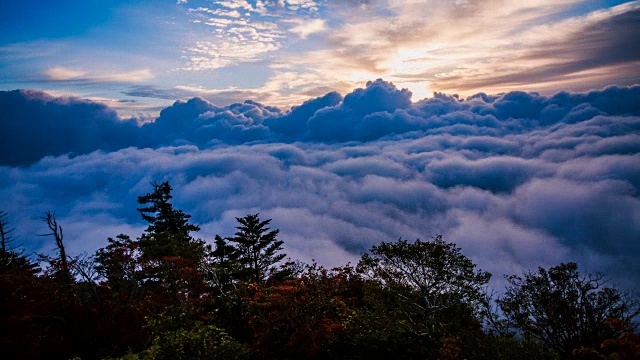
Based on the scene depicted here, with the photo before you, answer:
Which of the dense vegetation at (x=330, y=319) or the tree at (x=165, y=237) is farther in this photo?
the tree at (x=165, y=237)

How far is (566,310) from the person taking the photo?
49.0 feet

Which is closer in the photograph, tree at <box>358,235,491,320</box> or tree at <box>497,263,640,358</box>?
tree at <box>497,263,640,358</box>

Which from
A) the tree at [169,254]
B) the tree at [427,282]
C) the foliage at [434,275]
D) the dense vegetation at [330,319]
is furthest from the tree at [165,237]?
the foliage at [434,275]

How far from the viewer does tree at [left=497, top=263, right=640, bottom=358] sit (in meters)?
14.1

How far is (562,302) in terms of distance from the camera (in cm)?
1522

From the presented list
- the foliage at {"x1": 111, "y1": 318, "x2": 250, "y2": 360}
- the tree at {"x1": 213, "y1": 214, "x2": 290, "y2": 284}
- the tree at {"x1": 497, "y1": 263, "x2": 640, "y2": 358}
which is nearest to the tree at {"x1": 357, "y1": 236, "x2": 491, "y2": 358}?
the tree at {"x1": 497, "y1": 263, "x2": 640, "y2": 358}

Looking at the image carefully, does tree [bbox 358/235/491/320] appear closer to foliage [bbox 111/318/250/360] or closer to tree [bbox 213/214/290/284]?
foliage [bbox 111/318/250/360]

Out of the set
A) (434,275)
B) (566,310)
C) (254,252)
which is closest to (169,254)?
(254,252)

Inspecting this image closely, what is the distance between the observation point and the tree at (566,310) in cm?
1406

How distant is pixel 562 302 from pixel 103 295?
77.8ft

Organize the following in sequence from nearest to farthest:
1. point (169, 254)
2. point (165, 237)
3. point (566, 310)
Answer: point (566, 310), point (169, 254), point (165, 237)

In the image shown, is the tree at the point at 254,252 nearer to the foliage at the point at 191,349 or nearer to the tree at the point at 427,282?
the tree at the point at 427,282

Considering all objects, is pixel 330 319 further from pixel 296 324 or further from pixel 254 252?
pixel 254 252

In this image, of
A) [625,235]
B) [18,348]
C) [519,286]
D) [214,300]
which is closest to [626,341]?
[519,286]
